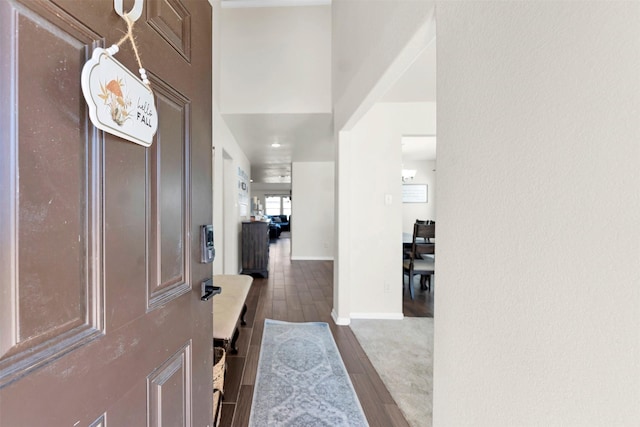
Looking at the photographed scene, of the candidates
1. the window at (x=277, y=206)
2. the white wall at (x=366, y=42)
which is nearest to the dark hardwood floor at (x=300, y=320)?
the white wall at (x=366, y=42)

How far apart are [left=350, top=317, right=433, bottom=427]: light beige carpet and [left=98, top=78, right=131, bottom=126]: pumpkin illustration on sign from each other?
72.6 inches

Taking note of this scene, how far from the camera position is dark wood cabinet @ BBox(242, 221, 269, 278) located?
424 centimetres

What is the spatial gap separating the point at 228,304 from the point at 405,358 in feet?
4.68

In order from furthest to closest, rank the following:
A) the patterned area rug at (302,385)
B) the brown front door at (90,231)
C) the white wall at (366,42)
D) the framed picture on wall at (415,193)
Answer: the framed picture on wall at (415,193) < the patterned area rug at (302,385) < the white wall at (366,42) < the brown front door at (90,231)

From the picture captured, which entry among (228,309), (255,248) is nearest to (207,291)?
(228,309)

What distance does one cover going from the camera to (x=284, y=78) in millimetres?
2818

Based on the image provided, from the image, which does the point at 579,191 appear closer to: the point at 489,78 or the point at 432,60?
the point at 489,78

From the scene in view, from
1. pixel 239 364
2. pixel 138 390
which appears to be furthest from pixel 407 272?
pixel 138 390

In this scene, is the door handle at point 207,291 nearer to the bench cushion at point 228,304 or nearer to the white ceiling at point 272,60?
the bench cushion at point 228,304

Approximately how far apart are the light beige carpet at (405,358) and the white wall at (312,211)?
3.35 metres

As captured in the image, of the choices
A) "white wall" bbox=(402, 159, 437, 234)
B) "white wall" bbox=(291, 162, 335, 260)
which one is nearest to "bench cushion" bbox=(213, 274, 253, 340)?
"white wall" bbox=(291, 162, 335, 260)

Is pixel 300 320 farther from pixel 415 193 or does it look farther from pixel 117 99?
pixel 415 193

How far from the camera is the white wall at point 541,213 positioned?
1.44 feet

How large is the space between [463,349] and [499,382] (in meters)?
0.13
